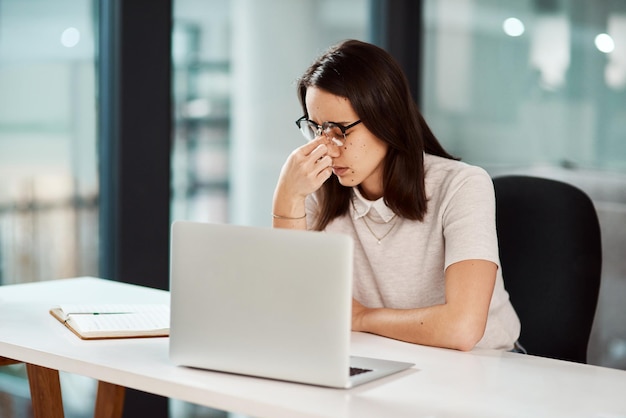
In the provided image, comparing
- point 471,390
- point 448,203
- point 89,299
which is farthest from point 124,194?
point 471,390

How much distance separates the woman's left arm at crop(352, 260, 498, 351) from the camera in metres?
1.62

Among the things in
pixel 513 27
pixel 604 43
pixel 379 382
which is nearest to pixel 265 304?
pixel 379 382

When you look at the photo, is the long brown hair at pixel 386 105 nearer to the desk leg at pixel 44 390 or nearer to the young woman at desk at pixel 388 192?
the young woman at desk at pixel 388 192

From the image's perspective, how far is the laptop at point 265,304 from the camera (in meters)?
1.27

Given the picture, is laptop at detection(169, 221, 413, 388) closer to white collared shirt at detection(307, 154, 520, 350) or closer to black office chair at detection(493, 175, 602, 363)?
white collared shirt at detection(307, 154, 520, 350)

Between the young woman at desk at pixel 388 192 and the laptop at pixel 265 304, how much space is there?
0.43 metres

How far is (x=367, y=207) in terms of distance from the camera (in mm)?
2002

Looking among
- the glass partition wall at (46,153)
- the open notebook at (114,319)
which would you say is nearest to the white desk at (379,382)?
the open notebook at (114,319)

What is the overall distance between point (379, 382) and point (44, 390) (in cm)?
93

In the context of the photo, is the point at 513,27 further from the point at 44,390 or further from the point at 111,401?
the point at 44,390

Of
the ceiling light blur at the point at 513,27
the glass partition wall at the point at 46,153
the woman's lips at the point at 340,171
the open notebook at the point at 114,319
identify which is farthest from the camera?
the ceiling light blur at the point at 513,27

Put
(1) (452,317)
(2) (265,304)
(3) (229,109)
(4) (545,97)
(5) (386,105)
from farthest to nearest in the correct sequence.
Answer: (4) (545,97)
(3) (229,109)
(5) (386,105)
(1) (452,317)
(2) (265,304)

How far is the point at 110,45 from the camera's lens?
256 centimetres

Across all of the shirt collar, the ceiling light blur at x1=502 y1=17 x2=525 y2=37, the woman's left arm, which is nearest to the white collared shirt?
the shirt collar
